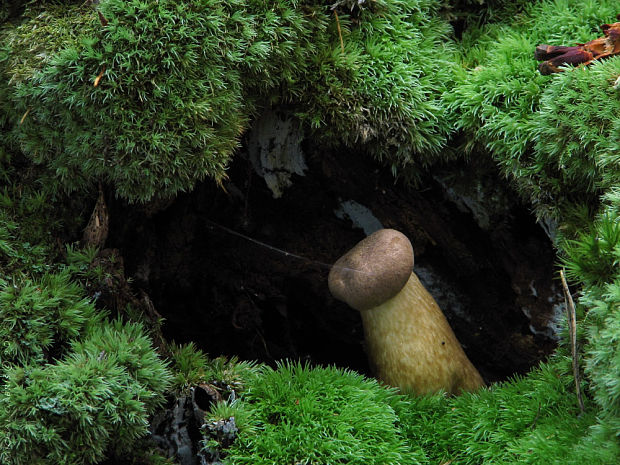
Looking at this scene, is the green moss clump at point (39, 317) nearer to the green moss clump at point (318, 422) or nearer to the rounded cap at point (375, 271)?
the green moss clump at point (318, 422)

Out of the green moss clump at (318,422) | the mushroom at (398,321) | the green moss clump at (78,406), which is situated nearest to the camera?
the green moss clump at (78,406)

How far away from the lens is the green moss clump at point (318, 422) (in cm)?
195

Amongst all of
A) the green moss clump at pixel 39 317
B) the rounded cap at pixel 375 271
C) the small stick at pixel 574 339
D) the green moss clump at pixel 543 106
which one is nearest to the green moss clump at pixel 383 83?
the green moss clump at pixel 543 106

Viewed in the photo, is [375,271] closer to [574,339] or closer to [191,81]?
[574,339]

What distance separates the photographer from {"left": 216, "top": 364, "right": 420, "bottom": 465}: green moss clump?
1950 millimetres

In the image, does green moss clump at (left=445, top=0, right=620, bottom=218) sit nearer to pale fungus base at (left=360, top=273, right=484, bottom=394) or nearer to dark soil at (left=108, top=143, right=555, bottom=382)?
dark soil at (left=108, top=143, right=555, bottom=382)

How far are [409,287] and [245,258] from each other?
0.96 meters

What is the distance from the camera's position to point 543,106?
2.26m

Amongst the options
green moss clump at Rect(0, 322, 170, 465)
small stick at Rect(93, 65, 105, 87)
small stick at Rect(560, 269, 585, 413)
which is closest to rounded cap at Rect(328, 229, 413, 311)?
small stick at Rect(560, 269, 585, 413)

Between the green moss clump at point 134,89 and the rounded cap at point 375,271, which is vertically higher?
the green moss clump at point 134,89

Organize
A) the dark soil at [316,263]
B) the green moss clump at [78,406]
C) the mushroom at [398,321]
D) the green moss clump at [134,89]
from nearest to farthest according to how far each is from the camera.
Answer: the green moss clump at [78,406] < the green moss clump at [134,89] < the mushroom at [398,321] < the dark soil at [316,263]

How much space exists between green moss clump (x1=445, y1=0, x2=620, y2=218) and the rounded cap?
23.0 inches

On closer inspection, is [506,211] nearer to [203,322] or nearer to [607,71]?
[607,71]

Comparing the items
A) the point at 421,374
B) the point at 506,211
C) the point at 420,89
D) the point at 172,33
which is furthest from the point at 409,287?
the point at 172,33
